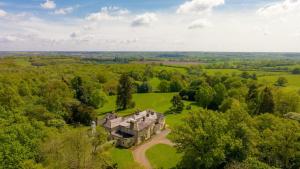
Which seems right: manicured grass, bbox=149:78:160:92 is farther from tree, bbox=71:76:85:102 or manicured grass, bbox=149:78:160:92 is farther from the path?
the path

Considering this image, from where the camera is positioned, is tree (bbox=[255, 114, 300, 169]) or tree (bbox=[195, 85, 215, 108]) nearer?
tree (bbox=[255, 114, 300, 169])

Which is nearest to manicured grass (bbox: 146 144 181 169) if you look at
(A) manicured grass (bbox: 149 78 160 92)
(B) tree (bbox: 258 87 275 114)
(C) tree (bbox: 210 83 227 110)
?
(B) tree (bbox: 258 87 275 114)

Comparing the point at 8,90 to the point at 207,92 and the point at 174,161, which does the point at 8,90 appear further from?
the point at 207,92

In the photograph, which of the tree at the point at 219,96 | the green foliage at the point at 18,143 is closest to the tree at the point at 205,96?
the tree at the point at 219,96

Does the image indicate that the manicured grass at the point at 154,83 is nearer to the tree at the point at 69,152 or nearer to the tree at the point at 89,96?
the tree at the point at 89,96

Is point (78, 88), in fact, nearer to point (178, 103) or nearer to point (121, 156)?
point (178, 103)

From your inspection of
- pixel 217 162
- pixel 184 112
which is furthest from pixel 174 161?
pixel 184 112
